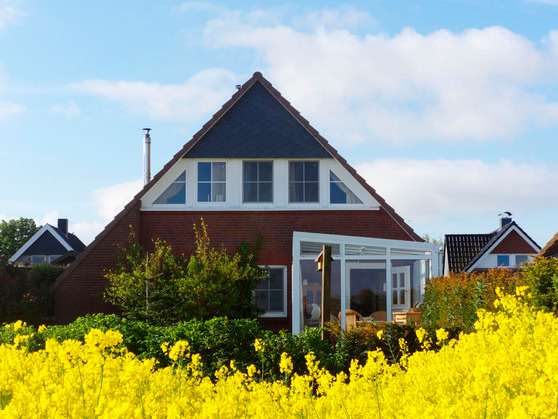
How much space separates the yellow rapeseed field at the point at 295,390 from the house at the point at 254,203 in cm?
1167

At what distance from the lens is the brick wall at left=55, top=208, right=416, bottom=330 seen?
18750 mm

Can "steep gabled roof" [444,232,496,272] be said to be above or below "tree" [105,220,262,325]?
above

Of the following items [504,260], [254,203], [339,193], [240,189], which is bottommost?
[504,260]

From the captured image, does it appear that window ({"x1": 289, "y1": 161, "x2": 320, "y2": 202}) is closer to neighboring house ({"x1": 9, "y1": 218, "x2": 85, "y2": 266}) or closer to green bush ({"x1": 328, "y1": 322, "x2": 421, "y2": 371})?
green bush ({"x1": 328, "y1": 322, "x2": 421, "y2": 371})

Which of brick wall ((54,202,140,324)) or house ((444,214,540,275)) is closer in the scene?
brick wall ((54,202,140,324))

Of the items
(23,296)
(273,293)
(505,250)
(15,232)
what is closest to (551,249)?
(273,293)

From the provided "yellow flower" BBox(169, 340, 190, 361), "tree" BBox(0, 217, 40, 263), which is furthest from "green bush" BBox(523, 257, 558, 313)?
"tree" BBox(0, 217, 40, 263)

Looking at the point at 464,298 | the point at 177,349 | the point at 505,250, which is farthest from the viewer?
Result: the point at 505,250

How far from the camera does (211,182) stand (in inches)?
756

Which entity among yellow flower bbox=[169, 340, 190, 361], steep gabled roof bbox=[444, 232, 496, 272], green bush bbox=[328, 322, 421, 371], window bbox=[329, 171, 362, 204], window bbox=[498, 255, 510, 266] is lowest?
green bush bbox=[328, 322, 421, 371]

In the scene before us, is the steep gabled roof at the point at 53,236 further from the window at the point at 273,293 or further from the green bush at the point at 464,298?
the green bush at the point at 464,298

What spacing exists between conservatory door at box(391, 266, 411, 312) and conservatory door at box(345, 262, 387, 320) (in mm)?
241

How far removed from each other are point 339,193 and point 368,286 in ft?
8.68

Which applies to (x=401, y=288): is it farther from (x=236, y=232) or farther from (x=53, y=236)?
(x=53, y=236)
